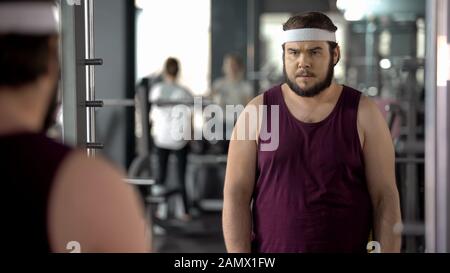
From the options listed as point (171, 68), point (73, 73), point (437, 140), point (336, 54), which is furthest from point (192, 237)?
point (336, 54)

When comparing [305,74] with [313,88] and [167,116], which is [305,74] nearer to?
[313,88]

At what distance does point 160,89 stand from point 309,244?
286 cm

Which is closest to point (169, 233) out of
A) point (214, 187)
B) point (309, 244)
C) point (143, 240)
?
point (214, 187)

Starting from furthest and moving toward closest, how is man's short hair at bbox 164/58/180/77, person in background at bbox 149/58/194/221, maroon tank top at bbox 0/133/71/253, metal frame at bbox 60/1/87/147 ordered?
man's short hair at bbox 164/58/180/77 < person in background at bbox 149/58/194/221 < metal frame at bbox 60/1/87/147 < maroon tank top at bbox 0/133/71/253

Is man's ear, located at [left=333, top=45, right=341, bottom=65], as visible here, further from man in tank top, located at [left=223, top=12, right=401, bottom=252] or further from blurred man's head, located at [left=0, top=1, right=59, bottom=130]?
blurred man's head, located at [left=0, top=1, right=59, bottom=130]

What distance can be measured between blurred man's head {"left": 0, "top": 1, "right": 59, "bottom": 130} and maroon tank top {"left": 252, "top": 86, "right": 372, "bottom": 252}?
1048 millimetres

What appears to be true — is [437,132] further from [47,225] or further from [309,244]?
[47,225]

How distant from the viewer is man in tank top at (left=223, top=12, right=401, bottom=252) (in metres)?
1.88

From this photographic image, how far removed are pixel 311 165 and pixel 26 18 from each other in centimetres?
111

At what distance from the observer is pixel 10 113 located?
0.89m

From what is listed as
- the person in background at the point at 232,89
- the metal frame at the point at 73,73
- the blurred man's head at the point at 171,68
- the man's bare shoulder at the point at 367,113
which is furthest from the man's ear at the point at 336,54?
the blurred man's head at the point at 171,68

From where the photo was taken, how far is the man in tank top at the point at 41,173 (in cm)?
86

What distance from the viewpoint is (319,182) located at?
1.89 meters

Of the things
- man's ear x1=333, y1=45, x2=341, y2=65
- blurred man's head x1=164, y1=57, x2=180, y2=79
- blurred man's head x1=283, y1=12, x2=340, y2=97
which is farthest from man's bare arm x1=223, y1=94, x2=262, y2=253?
blurred man's head x1=164, y1=57, x2=180, y2=79
